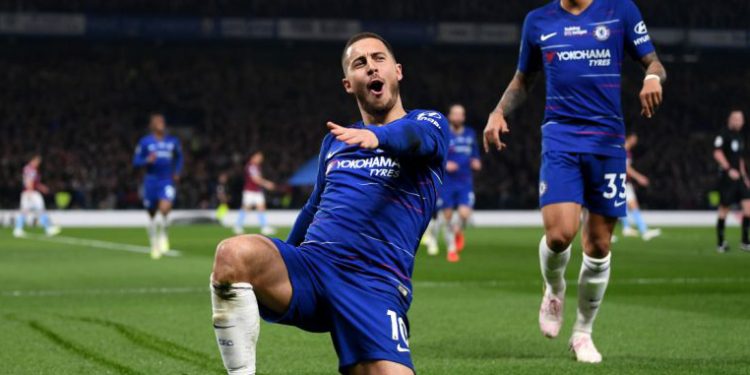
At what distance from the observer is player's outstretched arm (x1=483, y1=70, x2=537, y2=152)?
19.2 feet

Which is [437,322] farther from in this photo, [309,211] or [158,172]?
[158,172]

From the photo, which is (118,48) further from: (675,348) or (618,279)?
(675,348)

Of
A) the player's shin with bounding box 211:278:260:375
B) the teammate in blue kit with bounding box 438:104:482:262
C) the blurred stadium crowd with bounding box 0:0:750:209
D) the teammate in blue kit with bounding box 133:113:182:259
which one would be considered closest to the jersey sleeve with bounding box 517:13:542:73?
the player's shin with bounding box 211:278:260:375

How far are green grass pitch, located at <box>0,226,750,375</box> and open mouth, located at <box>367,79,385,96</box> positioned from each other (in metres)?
2.29

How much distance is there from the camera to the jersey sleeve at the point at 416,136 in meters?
3.68

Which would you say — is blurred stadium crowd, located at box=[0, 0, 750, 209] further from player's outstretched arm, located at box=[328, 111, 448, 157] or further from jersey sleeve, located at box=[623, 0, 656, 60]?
player's outstretched arm, located at box=[328, 111, 448, 157]

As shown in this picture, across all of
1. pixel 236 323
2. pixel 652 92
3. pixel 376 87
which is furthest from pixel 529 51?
pixel 236 323

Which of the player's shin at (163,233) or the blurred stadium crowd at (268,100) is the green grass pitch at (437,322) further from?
the blurred stadium crowd at (268,100)

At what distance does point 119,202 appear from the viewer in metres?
33.9

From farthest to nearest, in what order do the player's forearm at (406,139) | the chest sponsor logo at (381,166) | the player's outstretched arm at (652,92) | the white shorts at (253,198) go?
the white shorts at (253,198), the player's outstretched arm at (652,92), the chest sponsor logo at (381,166), the player's forearm at (406,139)

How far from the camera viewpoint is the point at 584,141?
6230 mm

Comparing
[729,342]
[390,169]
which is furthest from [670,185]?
[390,169]

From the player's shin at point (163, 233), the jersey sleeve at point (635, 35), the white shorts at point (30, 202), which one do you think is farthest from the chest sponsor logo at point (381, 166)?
the white shorts at point (30, 202)

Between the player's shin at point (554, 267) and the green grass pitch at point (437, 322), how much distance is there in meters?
0.41
